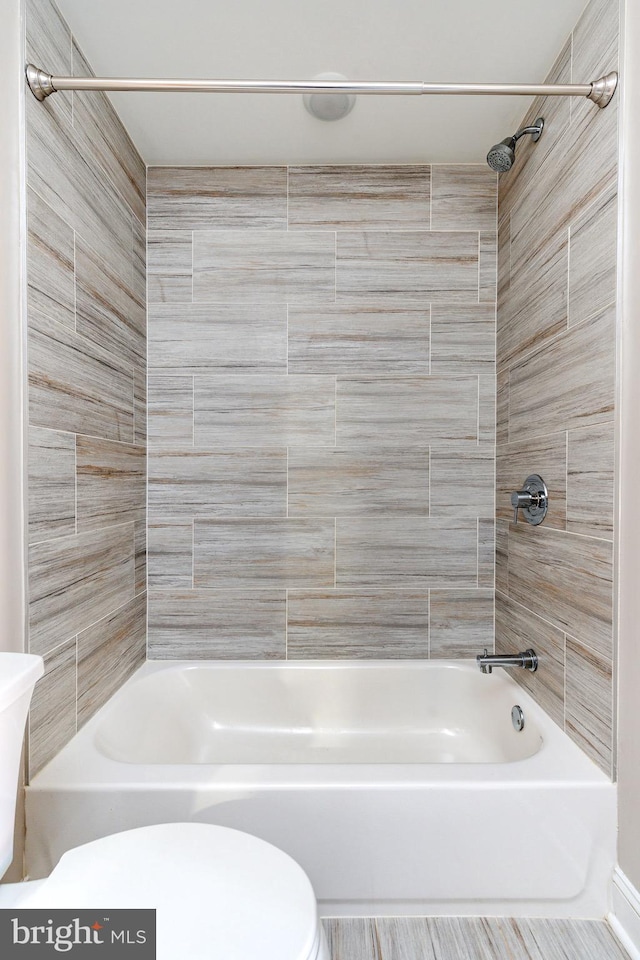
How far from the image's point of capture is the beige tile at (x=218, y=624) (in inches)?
93.0

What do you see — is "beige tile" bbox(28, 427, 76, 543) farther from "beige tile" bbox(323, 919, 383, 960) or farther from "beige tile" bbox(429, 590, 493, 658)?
Answer: "beige tile" bbox(429, 590, 493, 658)

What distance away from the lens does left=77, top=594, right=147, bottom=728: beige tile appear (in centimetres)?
175

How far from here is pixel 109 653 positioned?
1954 millimetres

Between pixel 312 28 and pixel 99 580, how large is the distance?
1.78 meters

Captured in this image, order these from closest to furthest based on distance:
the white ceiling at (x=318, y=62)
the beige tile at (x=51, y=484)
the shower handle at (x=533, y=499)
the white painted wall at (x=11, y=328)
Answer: the white painted wall at (x=11, y=328) < the beige tile at (x=51, y=484) < the white ceiling at (x=318, y=62) < the shower handle at (x=533, y=499)

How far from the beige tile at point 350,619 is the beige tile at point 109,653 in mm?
598

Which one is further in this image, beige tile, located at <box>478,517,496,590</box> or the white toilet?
beige tile, located at <box>478,517,496,590</box>

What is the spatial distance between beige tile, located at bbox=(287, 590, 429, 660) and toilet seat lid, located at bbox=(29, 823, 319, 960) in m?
1.28

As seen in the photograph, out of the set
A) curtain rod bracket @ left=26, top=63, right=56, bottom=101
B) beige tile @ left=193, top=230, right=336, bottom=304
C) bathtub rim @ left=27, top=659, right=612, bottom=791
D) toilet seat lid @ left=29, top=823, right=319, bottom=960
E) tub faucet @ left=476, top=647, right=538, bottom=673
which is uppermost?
curtain rod bracket @ left=26, top=63, right=56, bottom=101

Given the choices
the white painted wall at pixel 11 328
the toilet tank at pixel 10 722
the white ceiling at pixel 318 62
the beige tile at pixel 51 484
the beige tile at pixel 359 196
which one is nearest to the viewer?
the toilet tank at pixel 10 722

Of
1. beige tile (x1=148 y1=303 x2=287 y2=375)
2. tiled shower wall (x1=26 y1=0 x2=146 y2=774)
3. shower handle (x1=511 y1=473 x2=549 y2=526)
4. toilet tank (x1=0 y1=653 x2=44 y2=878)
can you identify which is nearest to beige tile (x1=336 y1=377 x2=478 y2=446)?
beige tile (x1=148 y1=303 x2=287 y2=375)

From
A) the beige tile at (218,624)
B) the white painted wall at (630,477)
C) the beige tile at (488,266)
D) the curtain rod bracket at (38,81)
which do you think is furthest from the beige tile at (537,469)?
the curtain rod bracket at (38,81)

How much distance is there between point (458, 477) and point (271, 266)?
Answer: 115cm

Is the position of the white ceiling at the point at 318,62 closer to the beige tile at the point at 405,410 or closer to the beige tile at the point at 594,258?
the beige tile at the point at 594,258
